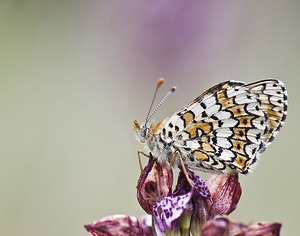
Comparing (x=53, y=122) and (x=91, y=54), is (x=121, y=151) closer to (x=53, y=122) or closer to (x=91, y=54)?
(x=53, y=122)

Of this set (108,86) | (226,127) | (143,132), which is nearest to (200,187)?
(226,127)

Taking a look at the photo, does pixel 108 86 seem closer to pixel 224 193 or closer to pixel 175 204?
pixel 224 193

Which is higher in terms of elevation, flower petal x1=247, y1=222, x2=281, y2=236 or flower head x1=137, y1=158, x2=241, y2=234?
flower head x1=137, y1=158, x2=241, y2=234

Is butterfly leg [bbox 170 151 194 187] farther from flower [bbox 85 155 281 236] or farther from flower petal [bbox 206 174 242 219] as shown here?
flower petal [bbox 206 174 242 219]

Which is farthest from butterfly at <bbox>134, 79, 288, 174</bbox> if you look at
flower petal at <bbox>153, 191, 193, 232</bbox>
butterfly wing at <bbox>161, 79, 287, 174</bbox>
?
flower petal at <bbox>153, 191, 193, 232</bbox>

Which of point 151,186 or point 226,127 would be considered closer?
point 151,186

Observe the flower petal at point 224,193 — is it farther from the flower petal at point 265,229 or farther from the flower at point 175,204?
the flower petal at point 265,229
